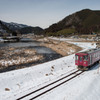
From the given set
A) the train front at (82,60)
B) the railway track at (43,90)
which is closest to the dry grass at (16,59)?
the train front at (82,60)

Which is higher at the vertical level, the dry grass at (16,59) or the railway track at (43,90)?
the dry grass at (16,59)

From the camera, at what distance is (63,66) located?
18.9 m

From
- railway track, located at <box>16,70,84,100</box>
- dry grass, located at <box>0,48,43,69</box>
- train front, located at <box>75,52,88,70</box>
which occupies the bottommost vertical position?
railway track, located at <box>16,70,84,100</box>

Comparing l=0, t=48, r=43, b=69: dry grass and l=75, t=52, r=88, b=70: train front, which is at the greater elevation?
l=75, t=52, r=88, b=70: train front

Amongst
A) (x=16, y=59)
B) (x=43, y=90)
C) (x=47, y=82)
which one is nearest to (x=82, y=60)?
(x=47, y=82)

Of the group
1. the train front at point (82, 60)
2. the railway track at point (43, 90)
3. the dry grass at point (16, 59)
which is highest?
the train front at point (82, 60)

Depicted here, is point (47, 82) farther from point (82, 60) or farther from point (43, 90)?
point (82, 60)

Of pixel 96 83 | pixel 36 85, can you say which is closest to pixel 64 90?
pixel 36 85

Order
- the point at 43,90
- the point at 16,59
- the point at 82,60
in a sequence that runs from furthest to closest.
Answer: the point at 16,59
the point at 82,60
the point at 43,90

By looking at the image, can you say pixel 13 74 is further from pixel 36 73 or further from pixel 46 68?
pixel 46 68

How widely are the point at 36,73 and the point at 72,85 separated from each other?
18.6 ft

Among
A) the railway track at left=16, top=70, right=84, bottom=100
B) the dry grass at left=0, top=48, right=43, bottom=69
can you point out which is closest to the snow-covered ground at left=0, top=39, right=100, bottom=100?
the railway track at left=16, top=70, right=84, bottom=100

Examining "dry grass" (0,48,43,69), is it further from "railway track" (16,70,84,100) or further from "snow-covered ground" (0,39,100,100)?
"railway track" (16,70,84,100)

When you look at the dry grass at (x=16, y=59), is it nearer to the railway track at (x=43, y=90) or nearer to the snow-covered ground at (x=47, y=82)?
the snow-covered ground at (x=47, y=82)
